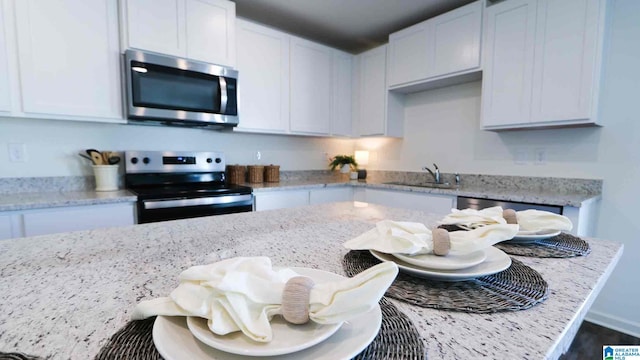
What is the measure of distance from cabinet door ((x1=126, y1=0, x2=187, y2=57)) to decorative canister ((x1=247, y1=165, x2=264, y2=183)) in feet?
3.76

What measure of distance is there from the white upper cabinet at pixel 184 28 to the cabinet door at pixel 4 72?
593mm

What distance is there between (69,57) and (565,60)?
10.8 feet

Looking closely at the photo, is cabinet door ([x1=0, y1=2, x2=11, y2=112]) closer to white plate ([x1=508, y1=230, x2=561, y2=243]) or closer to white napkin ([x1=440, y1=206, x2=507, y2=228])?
white napkin ([x1=440, y1=206, x2=507, y2=228])

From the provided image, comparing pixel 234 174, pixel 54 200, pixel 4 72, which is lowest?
pixel 54 200

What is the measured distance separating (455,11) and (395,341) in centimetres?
290

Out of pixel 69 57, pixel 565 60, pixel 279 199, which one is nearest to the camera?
pixel 69 57

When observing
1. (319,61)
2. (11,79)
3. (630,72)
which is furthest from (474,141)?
(11,79)

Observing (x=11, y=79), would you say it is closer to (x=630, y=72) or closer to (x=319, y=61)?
(x=319, y=61)

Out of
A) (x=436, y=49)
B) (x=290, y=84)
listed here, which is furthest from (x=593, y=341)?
(x=290, y=84)

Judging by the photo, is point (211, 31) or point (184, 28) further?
point (211, 31)

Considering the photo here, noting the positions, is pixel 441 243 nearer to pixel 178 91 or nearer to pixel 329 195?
pixel 178 91

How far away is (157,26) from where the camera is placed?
7.07 feet

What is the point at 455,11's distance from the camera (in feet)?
8.32

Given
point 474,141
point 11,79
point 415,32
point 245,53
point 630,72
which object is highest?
point 415,32
